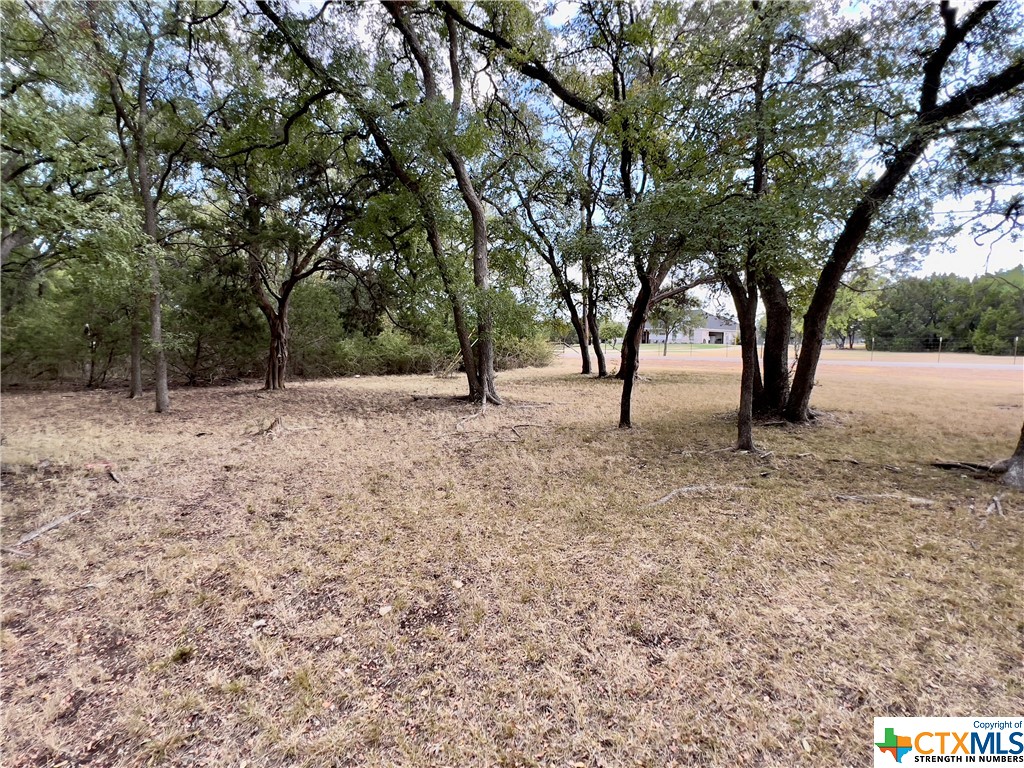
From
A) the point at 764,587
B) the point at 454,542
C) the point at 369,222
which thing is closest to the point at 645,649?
the point at 764,587

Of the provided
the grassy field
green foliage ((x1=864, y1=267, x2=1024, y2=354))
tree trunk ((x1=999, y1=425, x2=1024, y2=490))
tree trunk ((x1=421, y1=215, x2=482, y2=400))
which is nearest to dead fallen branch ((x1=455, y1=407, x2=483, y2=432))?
tree trunk ((x1=421, y1=215, x2=482, y2=400))

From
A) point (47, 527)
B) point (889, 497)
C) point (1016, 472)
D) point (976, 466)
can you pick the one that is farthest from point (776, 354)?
point (47, 527)

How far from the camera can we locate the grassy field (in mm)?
1429

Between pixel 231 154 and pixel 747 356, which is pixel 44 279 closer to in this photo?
pixel 231 154

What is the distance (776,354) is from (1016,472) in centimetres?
316

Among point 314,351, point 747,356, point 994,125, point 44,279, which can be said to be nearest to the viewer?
point 994,125

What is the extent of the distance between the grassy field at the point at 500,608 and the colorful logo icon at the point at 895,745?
8 centimetres

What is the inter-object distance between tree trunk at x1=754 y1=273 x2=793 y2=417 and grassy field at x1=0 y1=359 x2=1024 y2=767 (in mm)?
2130

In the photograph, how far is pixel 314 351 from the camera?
1509cm

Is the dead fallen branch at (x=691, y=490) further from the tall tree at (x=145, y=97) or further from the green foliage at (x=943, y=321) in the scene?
the green foliage at (x=943, y=321)

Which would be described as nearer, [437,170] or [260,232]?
[437,170]

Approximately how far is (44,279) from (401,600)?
49.7ft
